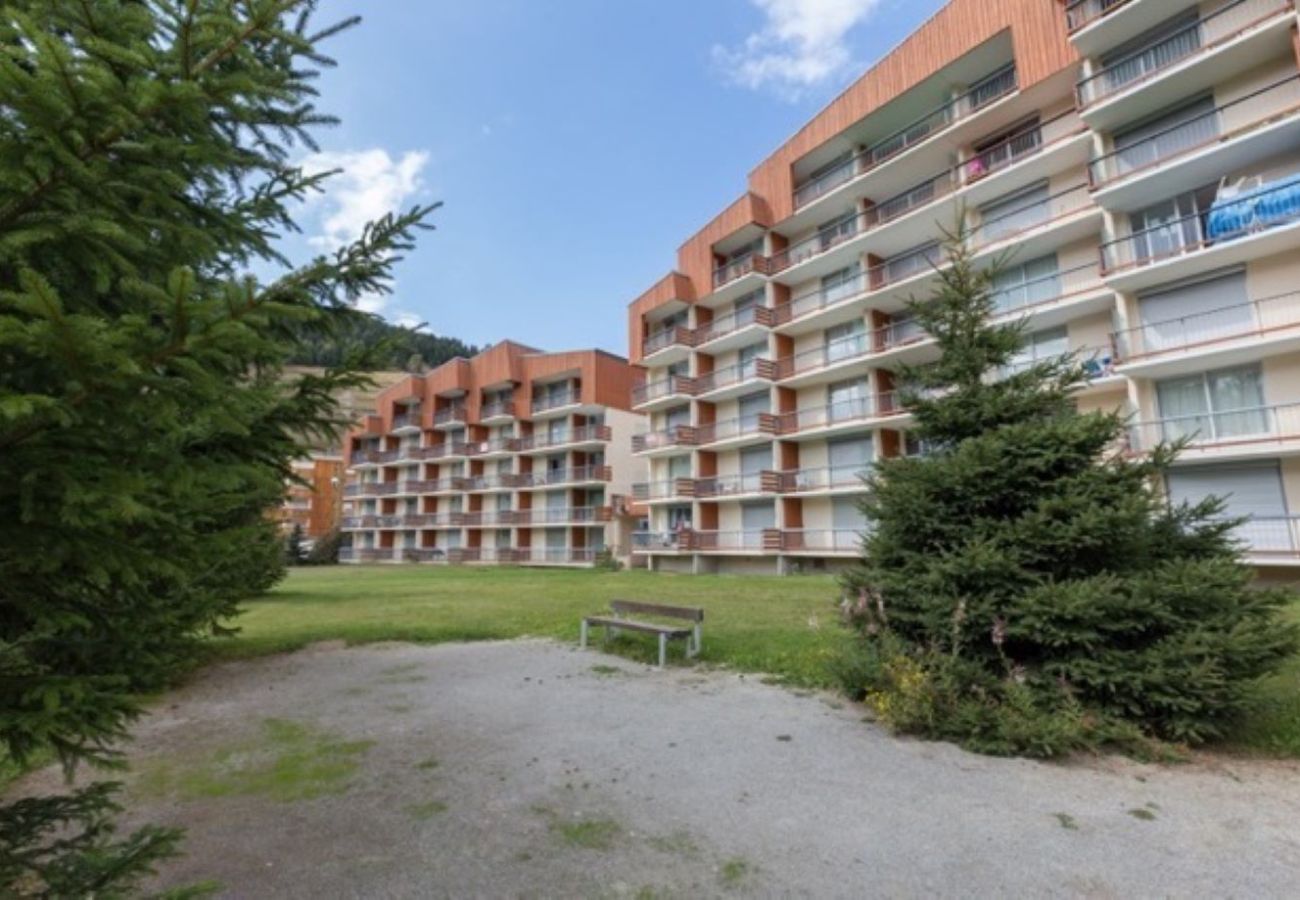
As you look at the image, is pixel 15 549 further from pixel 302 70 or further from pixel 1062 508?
pixel 1062 508

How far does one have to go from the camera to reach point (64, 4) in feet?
7.38

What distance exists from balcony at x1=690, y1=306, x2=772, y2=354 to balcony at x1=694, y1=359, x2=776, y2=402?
3.54 feet

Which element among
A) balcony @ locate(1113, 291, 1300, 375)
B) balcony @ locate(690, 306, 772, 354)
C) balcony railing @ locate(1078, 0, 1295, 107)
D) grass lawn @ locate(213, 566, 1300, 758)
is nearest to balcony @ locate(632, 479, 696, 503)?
balcony @ locate(690, 306, 772, 354)

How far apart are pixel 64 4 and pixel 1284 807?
7454mm

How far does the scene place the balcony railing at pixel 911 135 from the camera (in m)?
22.2

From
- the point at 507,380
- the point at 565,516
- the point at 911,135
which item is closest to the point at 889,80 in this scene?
the point at 911,135

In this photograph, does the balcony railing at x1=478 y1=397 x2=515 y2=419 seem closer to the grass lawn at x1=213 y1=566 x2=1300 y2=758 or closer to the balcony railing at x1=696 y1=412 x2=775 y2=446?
the balcony railing at x1=696 y1=412 x2=775 y2=446

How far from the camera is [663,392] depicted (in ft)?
109

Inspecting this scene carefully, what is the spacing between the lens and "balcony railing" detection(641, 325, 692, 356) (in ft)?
105

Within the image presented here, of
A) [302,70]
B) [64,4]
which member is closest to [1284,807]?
[64,4]

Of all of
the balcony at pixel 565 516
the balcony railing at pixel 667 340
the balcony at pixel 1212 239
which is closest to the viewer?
the balcony at pixel 1212 239

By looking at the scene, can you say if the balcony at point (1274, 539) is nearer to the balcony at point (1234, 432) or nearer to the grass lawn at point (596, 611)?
the balcony at point (1234, 432)

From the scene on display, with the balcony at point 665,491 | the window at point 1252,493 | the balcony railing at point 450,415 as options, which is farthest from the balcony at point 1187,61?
the balcony railing at point 450,415

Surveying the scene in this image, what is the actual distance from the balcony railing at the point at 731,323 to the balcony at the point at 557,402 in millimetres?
11051
